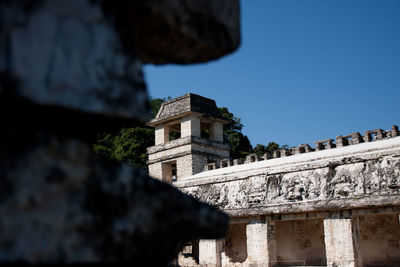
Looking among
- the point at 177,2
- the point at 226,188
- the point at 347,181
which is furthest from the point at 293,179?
the point at 177,2

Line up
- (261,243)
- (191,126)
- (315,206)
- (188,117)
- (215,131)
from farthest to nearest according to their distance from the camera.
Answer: (215,131), (188,117), (191,126), (261,243), (315,206)

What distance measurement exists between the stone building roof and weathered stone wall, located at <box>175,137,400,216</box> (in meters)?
8.28

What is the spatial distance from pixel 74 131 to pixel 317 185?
9.91 meters

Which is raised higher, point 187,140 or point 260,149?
point 260,149

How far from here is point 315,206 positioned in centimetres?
1028

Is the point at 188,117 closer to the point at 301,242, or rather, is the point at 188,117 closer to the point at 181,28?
the point at 301,242

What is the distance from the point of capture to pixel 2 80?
103cm

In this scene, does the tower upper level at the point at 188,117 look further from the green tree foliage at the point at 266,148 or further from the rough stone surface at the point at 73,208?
the rough stone surface at the point at 73,208

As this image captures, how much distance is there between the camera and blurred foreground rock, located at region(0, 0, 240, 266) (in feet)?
3.48

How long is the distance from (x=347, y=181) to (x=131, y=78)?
9.55 m

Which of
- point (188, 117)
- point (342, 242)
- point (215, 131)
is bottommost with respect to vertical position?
point (342, 242)

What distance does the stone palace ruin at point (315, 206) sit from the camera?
9672 mm

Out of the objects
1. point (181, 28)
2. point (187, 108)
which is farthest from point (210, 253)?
point (181, 28)

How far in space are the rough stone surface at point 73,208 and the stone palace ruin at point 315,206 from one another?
9.09 meters
